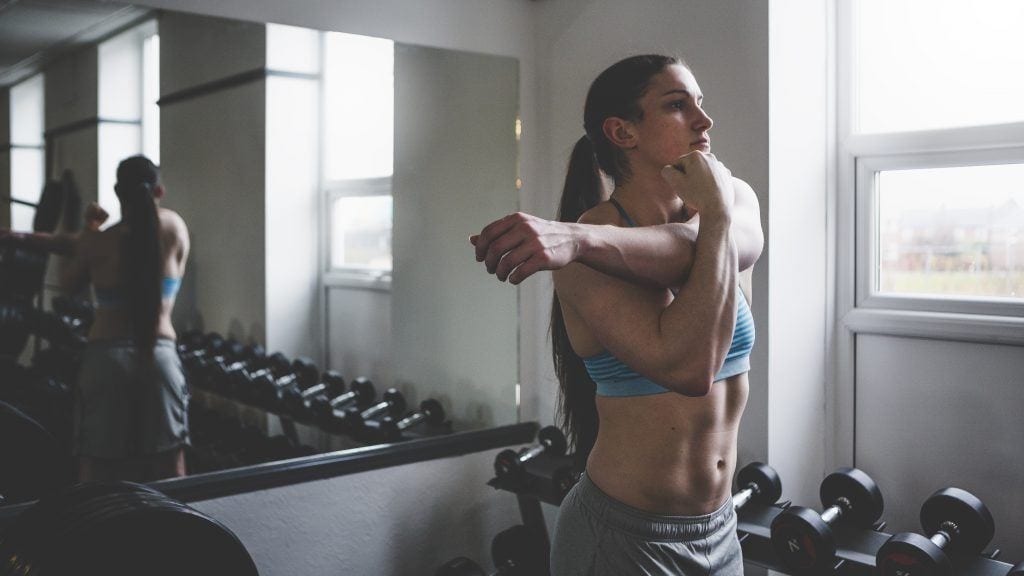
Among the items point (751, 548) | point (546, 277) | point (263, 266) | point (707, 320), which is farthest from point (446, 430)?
point (707, 320)

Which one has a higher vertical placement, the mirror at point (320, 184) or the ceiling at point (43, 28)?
the ceiling at point (43, 28)

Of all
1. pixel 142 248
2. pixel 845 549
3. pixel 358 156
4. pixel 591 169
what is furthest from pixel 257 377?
pixel 845 549

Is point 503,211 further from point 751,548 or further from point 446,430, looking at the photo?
point 751,548

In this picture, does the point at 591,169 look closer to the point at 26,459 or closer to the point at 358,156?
the point at 358,156

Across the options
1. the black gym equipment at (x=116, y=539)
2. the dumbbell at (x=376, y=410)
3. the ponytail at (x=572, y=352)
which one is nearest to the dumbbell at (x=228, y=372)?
the dumbbell at (x=376, y=410)

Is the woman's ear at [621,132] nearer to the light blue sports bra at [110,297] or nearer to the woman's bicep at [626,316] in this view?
the woman's bicep at [626,316]

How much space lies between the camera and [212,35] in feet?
7.12

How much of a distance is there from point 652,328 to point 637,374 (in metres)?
0.17

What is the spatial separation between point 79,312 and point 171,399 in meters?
0.31

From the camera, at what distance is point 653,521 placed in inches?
49.4

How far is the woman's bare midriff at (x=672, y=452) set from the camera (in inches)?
50.1

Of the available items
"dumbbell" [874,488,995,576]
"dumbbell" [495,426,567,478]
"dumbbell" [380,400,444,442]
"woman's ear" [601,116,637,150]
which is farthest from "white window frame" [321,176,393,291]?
"dumbbell" [874,488,995,576]

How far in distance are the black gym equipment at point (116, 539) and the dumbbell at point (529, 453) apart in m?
0.94

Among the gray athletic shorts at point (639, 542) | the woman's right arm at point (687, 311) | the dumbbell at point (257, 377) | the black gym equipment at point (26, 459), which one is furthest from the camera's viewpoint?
the dumbbell at point (257, 377)
